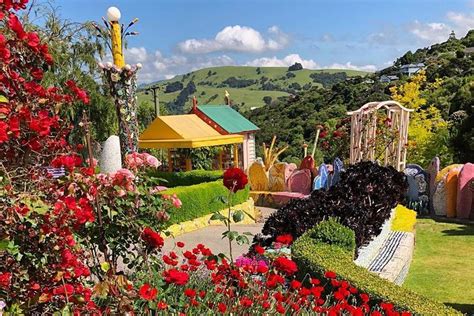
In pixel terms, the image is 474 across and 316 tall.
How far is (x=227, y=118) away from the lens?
59.6ft

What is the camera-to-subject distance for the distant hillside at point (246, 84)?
348 ft

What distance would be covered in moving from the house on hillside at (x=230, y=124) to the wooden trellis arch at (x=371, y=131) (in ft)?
20.2

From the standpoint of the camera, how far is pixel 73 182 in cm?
261

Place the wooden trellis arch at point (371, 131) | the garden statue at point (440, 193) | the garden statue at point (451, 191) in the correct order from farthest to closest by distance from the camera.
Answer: the garden statue at point (440, 193), the garden statue at point (451, 191), the wooden trellis arch at point (371, 131)

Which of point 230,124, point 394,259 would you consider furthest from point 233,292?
point 230,124

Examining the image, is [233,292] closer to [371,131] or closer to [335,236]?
[335,236]

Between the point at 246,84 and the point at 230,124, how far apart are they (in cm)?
11854

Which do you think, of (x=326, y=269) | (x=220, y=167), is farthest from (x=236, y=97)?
(x=326, y=269)

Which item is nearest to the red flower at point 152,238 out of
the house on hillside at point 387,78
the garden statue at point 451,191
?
the garden statue at point 451,191

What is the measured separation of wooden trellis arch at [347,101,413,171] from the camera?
1127 centimetres

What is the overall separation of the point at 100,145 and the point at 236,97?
312ft

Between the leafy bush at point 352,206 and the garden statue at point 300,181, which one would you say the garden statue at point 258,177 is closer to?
the garden statue at point 300,181

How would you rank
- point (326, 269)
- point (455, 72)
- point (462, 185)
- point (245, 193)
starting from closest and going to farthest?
1. point (326, 269)
2. point (462, 185)
3. point (245, 193)
4. point (455, 72)

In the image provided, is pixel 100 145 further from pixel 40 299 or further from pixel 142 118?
pixel 40 299
